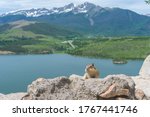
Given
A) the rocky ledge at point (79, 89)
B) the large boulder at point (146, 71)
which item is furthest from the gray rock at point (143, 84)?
the rocky ledge at point (79, 89)

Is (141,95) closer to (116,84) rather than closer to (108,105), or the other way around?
(116,84)

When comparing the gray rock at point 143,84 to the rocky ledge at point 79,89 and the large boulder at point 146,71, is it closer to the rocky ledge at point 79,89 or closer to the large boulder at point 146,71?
the large boulder at point 146,71

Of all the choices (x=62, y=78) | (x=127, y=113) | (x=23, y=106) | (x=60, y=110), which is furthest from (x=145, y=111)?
(x=62, y=78)

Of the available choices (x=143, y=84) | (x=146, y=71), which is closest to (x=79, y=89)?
(x=143, y=84)

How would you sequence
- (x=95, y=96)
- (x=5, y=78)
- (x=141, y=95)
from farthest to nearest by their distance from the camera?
(x=5, y=78)
(x=141, y=95)
(x=95, y=96)

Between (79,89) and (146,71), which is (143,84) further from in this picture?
(79,89)

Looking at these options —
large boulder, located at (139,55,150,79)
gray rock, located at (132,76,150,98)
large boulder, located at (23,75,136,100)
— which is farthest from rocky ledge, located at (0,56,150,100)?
large boulder, located at (139,55,150,79)

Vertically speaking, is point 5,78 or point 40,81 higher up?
point 40,81

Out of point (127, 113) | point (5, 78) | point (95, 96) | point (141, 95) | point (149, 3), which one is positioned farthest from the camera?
point (5, 78)
